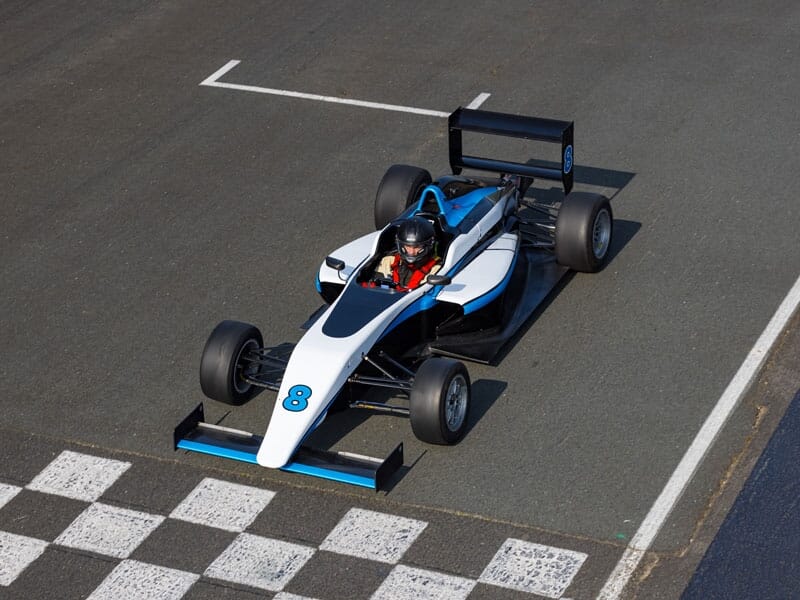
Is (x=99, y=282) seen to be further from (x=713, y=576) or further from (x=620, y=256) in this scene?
(x=713, y=576)

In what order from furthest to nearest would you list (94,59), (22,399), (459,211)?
1. (94,59)
2. (459,211)
3. (22,399)

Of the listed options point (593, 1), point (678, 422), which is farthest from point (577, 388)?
point (593, 1)

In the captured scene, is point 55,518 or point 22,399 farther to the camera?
point 22,399

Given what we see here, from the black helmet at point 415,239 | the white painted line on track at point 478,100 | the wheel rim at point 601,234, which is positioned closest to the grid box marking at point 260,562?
the black helmet at point 415,239

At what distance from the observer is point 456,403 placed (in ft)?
34.2

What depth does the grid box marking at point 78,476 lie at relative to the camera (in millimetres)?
10133

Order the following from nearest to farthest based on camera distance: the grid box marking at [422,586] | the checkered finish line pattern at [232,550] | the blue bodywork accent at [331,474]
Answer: the grid box marking at [422,586] < the checkered finish line pattern at [232,550] < the blue bodywork accent at [331,474]

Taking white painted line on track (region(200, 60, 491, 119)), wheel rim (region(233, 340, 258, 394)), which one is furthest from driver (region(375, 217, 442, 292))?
white painted line on track (region(200, 60, 491, 119))

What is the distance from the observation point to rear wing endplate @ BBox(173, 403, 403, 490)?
9.72 m

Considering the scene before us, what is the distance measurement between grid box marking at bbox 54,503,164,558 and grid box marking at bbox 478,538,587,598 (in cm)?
247

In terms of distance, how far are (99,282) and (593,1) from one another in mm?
9346

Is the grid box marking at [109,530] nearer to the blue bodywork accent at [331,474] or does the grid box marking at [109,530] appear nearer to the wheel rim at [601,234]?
the blue bodywork accent at [331,474]

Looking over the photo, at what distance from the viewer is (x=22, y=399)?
A: 1138 centimetres

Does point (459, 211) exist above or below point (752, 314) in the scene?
above
